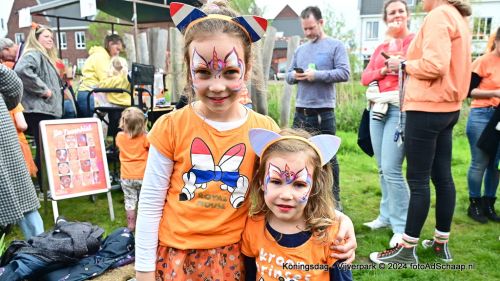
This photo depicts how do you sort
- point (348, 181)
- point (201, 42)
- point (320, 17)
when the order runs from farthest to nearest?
point (348, 181) → point (320, 17) → point (201, 42)

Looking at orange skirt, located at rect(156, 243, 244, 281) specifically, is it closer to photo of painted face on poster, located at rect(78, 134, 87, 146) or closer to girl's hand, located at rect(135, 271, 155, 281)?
girl's hand, located at rect(135, 271, 155, 281)

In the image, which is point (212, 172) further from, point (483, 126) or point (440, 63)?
point (483, 126)

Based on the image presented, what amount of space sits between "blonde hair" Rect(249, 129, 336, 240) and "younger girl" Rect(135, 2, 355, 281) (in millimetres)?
50

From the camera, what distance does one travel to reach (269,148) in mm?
1614

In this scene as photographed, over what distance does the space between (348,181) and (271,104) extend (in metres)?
4.29

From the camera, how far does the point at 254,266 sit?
5.71 ft

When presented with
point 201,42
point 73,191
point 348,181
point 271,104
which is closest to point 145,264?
point 201,42

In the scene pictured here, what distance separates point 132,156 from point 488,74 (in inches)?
147

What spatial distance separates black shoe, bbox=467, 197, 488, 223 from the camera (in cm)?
430

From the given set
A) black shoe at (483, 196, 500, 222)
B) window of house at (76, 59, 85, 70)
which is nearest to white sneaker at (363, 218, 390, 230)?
black shoe at (483, 196, 500, 222)

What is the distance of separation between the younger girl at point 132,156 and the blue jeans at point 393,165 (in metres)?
2.35

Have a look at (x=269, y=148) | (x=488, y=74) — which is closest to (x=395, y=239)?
(x=488, y=74)

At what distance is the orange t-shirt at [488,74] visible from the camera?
4070 millimetres

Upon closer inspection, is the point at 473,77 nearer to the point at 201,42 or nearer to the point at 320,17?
the point at 320,17
